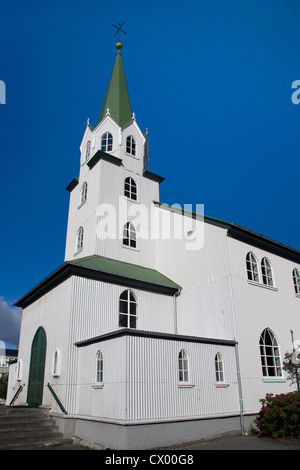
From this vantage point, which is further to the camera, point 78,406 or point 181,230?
point 181,230

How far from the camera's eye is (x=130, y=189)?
825 inches

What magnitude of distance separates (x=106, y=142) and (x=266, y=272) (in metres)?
12.4

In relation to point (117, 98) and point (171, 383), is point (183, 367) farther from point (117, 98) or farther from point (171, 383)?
point (117, 98)

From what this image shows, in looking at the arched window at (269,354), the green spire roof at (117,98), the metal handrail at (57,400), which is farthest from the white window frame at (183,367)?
the green spire roof at (117,98)

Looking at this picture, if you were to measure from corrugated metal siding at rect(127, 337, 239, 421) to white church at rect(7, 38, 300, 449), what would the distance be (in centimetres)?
3

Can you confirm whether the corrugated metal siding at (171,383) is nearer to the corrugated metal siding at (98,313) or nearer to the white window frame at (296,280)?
the corrugated metal siding at (98,313)

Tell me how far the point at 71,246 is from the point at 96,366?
9.96 meters

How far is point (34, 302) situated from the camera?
1847 cm

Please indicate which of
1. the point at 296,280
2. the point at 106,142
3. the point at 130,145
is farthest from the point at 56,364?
the point at 130,145

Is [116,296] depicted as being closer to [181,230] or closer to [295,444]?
[181,230]

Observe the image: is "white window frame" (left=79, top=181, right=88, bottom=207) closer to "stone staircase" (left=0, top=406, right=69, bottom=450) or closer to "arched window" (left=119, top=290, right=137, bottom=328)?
"arched window" (left=119, top=290, right=137, bottom=328)

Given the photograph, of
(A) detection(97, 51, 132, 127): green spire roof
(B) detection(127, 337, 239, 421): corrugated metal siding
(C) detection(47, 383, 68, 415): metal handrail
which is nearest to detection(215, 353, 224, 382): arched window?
(B) detection(127, 337, 239, 421): corrugated metal siding

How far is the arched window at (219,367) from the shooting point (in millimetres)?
13328
